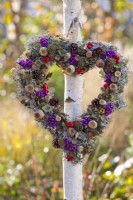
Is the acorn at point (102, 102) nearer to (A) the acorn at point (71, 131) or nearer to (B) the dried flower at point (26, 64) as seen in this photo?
(A) the acorn at point (71, 131)

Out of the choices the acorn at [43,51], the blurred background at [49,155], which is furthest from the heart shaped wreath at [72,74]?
the blurred background at [49,155]

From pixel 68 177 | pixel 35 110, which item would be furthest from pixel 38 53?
pixel 68 177

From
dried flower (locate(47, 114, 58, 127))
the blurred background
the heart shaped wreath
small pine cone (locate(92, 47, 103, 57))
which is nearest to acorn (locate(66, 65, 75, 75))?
the heart shaped wreath

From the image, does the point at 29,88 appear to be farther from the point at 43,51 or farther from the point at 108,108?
the point at 108,108

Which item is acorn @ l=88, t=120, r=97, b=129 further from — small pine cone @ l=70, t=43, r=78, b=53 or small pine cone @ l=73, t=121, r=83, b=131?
small pine cone @ l=70, t=43, r=78, b=53

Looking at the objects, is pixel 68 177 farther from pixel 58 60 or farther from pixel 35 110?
pixel 58 60
